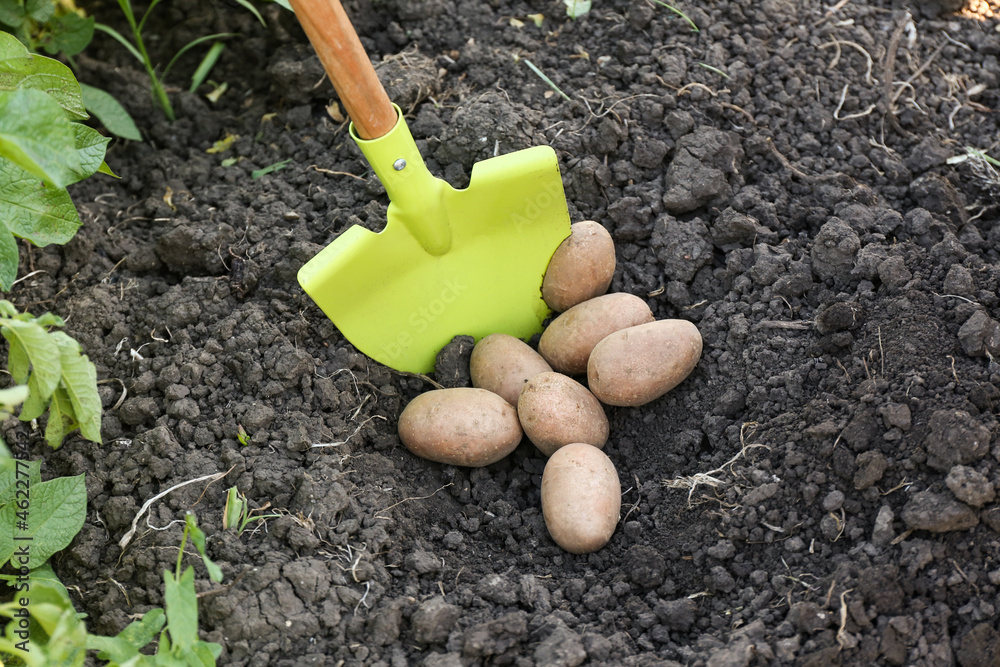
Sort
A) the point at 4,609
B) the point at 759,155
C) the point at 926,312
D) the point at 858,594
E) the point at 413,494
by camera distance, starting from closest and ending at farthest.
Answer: the point at 4,609
the point at 858,594
the point at 926,312
the point at 413,494
the point at 759,155

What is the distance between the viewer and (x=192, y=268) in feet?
6.37

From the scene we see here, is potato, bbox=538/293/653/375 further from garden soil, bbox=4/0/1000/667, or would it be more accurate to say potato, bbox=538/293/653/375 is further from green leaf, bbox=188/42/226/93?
green leaf, bbox=188/42/226/93

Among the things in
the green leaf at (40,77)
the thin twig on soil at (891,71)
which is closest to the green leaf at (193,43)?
the green leaf at (40,77)

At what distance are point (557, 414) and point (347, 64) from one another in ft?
2.76

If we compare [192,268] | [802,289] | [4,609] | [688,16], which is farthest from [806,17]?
[4,609]

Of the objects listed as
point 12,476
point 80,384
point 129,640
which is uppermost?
point 80,384

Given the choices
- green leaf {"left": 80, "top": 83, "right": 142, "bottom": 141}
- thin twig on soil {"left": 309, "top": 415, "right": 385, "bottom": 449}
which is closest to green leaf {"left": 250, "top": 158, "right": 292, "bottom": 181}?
green leaf {"left": 80, "top": 83, "right": 142, "bottom": 141}

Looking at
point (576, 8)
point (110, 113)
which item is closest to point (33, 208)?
point (110, 113)

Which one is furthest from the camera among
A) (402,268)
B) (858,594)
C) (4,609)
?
(402,268)

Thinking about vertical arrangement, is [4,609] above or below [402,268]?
above

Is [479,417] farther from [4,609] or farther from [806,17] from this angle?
[806,17]

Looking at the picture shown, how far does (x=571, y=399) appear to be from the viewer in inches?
69.2

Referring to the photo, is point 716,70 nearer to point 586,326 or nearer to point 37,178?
point 586,326

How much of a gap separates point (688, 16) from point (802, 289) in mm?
896
